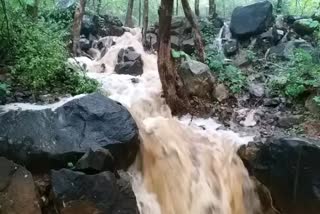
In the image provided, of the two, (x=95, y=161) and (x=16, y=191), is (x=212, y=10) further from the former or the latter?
(x=16, y=191)

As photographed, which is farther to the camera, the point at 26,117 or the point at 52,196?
the point at 26,117

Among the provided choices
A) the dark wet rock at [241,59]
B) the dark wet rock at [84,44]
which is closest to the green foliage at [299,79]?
the dark wet rock at [241,59]

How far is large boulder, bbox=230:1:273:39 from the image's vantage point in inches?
383

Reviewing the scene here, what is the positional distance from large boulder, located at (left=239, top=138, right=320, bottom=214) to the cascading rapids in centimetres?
31

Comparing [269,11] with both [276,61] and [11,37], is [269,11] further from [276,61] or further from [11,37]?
[11,37]

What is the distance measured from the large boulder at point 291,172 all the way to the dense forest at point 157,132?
0.01 meters

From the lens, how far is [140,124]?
585cm

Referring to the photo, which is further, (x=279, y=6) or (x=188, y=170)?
(x=279, y=6)

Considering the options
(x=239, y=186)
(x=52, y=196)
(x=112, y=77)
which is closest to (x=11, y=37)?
(x=112, y=77)

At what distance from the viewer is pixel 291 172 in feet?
17.0

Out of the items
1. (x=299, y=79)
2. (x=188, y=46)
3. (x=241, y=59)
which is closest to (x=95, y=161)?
(x=299, y=79)

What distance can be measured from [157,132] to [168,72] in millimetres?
1205

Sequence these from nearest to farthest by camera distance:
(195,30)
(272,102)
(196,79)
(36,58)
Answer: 1. (36,58)
2. (196,79)
3. (272,102)
4. (195,30)

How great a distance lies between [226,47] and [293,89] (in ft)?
10.0
